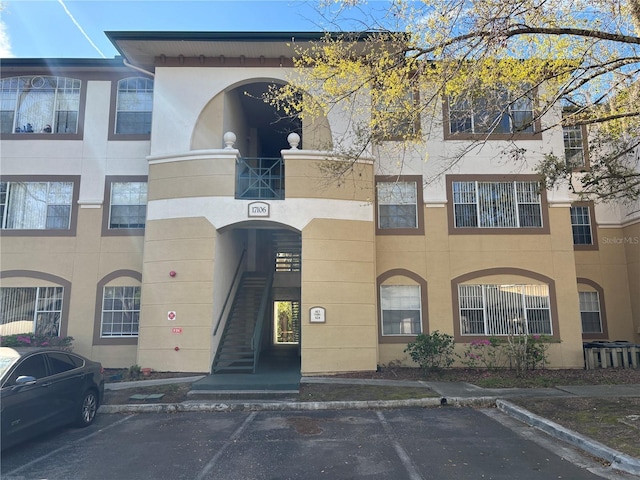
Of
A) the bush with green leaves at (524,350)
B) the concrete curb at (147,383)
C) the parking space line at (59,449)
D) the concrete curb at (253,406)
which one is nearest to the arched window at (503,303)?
the bush with green leaves at (524,350)

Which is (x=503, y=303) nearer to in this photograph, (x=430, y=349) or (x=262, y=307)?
(x=430, y=349)

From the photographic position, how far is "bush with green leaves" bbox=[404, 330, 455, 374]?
39.7ft

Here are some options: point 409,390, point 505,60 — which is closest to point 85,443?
point 409,390

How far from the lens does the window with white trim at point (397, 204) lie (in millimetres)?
13984

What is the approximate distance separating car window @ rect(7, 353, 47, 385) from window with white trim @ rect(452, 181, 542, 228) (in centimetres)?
1155

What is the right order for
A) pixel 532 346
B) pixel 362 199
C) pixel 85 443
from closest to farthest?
1. pixel 85 443
2. pixel 532 346
3. pixel 362 199

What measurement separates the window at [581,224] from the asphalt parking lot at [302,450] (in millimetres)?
10581

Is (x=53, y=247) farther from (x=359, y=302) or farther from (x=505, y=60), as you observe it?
(x=505, y=60)

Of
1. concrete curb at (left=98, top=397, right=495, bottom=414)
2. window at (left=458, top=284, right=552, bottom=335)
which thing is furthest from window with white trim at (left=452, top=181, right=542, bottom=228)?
concrete curb at (left=98, top=397, right=495, bottom=414)

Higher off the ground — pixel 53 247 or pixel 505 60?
pixel 505 60

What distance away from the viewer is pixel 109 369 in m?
13.2

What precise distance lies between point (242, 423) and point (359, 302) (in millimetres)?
5355

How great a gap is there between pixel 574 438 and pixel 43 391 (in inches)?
321

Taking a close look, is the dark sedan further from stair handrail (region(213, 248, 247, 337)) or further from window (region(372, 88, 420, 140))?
window (region(372, 88, 420, 140))
